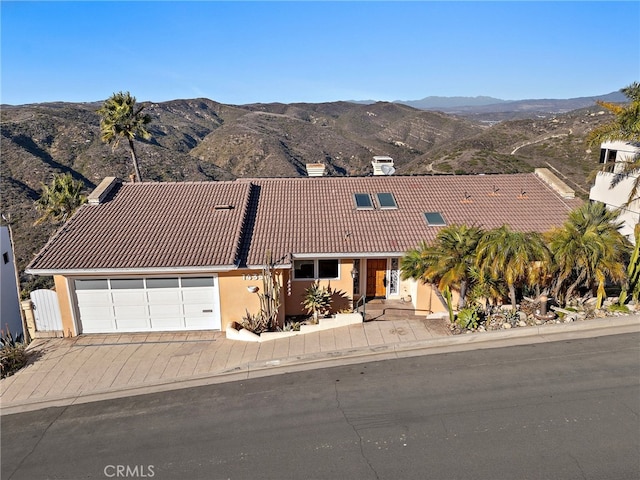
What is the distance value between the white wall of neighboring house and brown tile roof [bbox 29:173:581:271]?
14.5 feet

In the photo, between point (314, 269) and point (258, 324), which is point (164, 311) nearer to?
point (258, 324)

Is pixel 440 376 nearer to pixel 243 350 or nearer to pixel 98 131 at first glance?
pixel 243 350

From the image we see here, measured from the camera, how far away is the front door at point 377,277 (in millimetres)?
16500

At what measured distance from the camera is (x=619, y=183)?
1969 centimetres

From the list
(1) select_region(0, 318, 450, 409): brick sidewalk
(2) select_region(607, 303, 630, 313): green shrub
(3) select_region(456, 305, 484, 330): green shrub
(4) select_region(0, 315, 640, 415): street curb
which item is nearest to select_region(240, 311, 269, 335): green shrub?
(1) select_region(0, 318, 450, 409): brick sidewalk

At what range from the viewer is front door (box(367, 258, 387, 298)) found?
54.1ft

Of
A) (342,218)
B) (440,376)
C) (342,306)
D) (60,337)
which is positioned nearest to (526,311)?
(440,376)

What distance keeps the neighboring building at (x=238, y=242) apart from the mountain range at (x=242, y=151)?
13617 millimetres

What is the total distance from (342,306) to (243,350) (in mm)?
4096

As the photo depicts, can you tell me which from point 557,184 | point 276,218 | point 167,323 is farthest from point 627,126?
point 167,323

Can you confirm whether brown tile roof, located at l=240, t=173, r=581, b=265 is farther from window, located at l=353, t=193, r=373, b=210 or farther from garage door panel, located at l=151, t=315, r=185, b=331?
garage door panel, located at l=151, t=315, r=185, b=331

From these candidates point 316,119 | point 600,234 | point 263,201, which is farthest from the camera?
point 316,119

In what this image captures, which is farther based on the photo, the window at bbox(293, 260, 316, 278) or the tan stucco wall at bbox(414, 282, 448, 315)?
the window at bbox(293, 260, 316, 278)

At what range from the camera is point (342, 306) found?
15797 mm
